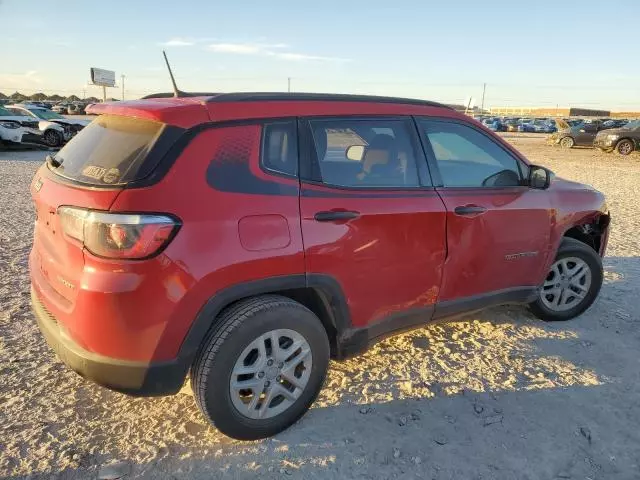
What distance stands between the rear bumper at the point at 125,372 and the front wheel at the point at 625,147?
25188 mm

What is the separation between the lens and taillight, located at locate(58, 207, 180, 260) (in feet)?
7.02

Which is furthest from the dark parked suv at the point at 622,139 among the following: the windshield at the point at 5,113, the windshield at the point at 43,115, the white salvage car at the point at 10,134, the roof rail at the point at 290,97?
the windshield at the point at 5,113

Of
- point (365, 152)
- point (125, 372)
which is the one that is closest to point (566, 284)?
point (365, 152)

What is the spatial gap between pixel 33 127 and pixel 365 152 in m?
18.7

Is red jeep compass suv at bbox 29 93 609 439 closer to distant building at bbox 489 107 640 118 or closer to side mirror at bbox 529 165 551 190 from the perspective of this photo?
side mirror at bbox 529 165 551 190

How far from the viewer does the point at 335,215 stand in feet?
8.63

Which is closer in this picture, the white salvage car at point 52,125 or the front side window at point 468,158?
the front side window at point 468,158

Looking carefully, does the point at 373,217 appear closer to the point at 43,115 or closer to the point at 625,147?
the point at 43,115

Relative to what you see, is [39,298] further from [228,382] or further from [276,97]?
[276,97]

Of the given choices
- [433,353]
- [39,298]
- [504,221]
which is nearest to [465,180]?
[504,221]

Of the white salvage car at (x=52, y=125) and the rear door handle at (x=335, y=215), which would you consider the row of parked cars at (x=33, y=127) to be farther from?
the rear door handle at (x=335, y=215)

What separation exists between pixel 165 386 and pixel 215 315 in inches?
16.0

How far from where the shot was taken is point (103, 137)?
8.54ft

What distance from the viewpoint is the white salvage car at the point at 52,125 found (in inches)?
693
